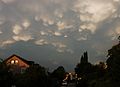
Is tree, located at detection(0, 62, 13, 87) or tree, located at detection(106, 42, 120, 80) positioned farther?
tree, located at detection(0, 62, 13, 87)

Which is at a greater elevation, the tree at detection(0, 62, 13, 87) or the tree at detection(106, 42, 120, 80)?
the tree at detection(0, 62, 13, 87)

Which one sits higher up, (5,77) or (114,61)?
(5,77)

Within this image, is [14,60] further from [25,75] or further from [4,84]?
[4,84]

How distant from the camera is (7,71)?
3071 inches

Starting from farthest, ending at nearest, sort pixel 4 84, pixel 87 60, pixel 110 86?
pixel 87 60 → pixel 4 84 → pixel 110 86

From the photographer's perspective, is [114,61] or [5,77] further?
[5,77]

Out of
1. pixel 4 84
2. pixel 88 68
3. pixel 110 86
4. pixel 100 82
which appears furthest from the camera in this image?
pixel 88 68

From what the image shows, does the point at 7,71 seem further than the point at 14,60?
No

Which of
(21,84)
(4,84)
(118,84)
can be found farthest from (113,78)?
(21,84)

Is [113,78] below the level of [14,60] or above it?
below

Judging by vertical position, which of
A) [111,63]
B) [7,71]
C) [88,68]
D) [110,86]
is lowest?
[110,86]

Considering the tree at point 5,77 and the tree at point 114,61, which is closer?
the tree at point 114,61

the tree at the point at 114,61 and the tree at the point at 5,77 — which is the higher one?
the tree at the point at 5,77

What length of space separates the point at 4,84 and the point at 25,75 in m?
13.0
